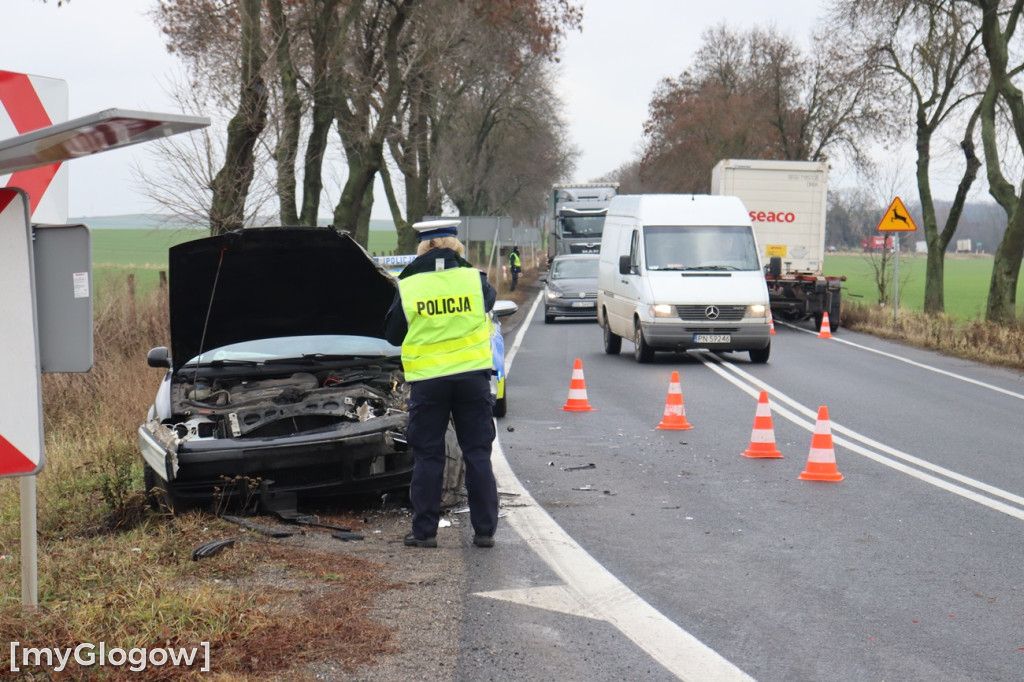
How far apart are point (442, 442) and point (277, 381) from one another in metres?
1.80

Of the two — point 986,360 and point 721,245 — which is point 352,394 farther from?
point 986,360

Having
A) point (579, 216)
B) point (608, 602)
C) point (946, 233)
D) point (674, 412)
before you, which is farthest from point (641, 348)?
point (579, 216)

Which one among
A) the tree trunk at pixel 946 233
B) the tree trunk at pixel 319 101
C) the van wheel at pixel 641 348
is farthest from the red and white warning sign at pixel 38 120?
Result: the tree trunk at pixel 946 233

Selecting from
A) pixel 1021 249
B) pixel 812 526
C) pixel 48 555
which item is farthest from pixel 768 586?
pixel 1021 249

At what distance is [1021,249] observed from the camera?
2594 cm


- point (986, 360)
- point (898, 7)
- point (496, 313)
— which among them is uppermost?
point (898, 7)

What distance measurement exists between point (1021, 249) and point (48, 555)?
78.7ft

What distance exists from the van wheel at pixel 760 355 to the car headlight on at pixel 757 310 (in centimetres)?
69

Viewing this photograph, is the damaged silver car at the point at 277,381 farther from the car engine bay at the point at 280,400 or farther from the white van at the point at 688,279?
the white van at the point at 688,279

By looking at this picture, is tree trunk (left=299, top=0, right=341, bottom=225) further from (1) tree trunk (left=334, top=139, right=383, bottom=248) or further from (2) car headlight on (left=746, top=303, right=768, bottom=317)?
(2) car headlight on (left=746, top=303, right=768, bottom=317)

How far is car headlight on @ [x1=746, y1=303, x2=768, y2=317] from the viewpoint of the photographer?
18.8 m

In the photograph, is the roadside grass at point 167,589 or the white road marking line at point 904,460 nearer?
the roadside grass at point 167,589

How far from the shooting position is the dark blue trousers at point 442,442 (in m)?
6.78

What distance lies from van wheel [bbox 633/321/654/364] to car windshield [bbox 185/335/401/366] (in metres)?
10.8
